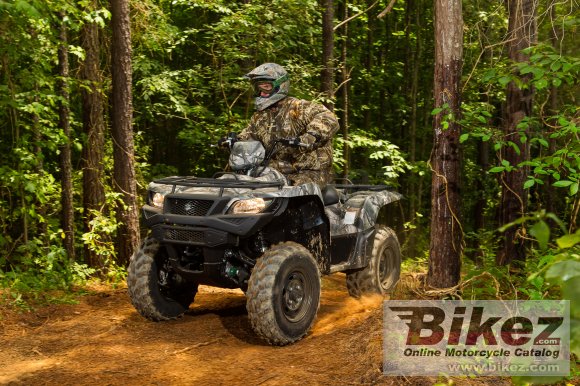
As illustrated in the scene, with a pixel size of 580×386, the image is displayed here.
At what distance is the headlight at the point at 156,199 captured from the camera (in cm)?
612

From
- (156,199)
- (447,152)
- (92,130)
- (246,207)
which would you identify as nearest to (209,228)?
(246,207)

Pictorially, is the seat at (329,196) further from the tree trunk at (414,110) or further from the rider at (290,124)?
the tree trunk at (414,110)

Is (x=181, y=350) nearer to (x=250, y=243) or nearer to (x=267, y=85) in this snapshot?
(x=250, y=243)

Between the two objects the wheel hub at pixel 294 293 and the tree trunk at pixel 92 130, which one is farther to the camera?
the tree trunk at pixel 92 130

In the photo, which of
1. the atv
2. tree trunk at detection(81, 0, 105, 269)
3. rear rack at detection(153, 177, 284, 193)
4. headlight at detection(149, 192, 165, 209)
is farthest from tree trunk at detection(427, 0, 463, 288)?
tree trunk at detection(81, 0, 105, 269)

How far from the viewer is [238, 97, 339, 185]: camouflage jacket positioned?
22.2 ft

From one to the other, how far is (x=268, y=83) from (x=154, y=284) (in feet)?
8.34

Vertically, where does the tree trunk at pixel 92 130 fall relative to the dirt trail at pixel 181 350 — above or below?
above

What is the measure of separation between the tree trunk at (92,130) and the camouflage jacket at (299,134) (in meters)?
4.47

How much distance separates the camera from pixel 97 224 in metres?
9.74

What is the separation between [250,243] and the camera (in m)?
6.07

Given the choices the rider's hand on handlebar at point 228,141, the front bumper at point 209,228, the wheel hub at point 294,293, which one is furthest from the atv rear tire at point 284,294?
the rider's hand on handlebar at point 228,141

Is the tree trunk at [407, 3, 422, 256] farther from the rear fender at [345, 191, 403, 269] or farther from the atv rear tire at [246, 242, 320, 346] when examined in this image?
the atv rear tire at [246, 242, 320, 346]

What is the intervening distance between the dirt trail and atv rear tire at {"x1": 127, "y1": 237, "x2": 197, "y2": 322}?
0.17 meters
